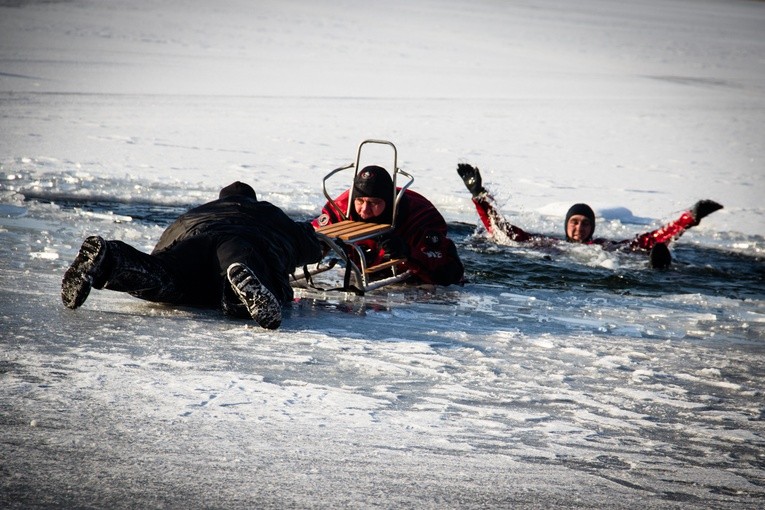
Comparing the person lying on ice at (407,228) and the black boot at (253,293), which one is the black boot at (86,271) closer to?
the black boot at (253,293)

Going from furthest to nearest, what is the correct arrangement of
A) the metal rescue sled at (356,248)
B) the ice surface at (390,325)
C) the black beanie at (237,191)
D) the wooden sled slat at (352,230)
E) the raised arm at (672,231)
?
1. the raised arm at (672,231)
2. the wooden sled slat at (352,230)
3. the metal rescue sled at (356,248)
4. the black beanie at (237,191)
5. the ice surface at (390,325)

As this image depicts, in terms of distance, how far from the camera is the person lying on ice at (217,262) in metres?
4.31

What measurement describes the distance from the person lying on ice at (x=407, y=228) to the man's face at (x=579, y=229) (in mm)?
2118

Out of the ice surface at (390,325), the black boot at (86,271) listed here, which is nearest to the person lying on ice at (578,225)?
the ice surface at (390,325)

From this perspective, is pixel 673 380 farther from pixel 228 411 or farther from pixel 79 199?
pixel 79 199

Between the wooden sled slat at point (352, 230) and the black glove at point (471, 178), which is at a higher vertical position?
the black glove at point (471, 178)

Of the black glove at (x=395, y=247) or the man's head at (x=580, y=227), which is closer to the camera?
the black glove at (x=395, y=247)

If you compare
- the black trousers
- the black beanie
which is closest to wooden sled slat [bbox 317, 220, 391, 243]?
the black beanie

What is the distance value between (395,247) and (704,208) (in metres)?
3.14

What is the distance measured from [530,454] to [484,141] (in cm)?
1037

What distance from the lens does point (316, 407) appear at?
359 cm

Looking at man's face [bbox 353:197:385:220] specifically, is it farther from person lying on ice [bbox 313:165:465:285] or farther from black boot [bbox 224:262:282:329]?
black boot [bbox 224:262:282:329]

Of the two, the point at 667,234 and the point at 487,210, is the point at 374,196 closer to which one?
the point at 487,210

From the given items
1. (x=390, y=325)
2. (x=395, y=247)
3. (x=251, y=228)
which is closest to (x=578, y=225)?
(x=395, y=247)
